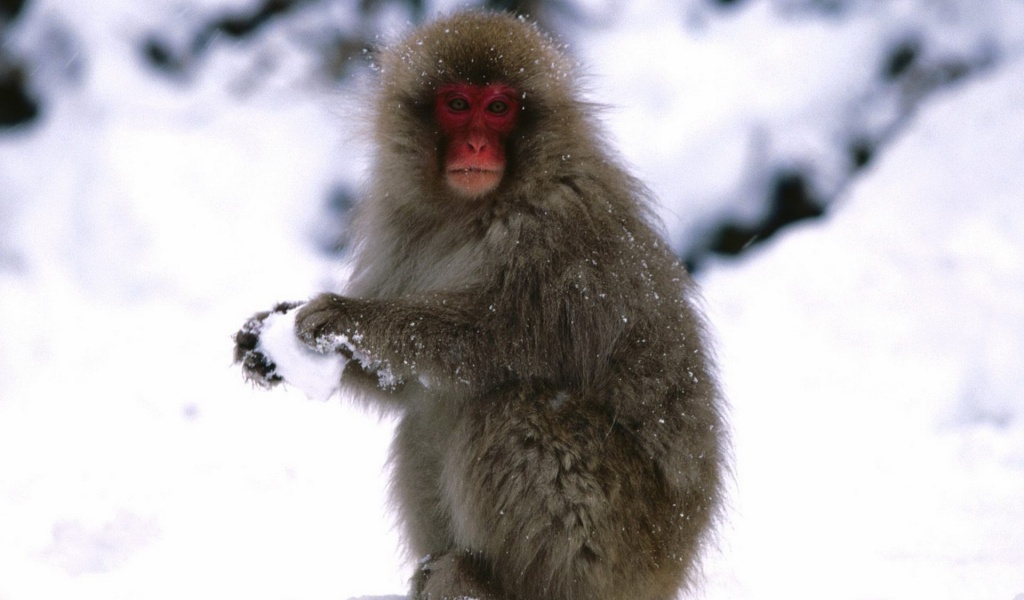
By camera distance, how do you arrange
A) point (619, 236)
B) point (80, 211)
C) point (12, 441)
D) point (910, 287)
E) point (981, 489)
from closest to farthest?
1. point (619, 236)
2. point (981, 489)
3. point (12, 441)
4. point (910, 287)
5. point (80, 211)

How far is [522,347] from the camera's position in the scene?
9.37ft

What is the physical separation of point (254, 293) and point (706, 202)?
271 centimetres

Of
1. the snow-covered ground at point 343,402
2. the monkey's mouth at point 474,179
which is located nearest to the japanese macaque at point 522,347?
the monkey's mouth at point 474,179

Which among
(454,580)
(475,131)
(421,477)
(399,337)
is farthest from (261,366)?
(475,131)

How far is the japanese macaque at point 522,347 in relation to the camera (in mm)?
2777

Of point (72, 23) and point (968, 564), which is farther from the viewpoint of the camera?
point (72, 23)

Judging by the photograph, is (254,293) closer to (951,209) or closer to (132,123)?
(132,123)

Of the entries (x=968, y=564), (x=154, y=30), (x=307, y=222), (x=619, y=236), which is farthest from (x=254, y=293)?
(x=968, y=564)

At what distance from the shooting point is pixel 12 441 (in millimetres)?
4656

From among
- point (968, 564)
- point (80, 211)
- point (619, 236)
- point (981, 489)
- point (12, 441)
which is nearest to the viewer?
point (619, 236)

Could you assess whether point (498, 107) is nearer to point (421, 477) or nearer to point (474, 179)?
point (474, 179)

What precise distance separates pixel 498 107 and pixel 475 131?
12cm

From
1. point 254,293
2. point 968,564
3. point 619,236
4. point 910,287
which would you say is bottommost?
point 968,564

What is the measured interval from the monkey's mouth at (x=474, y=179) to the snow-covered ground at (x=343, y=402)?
75 centimetres
